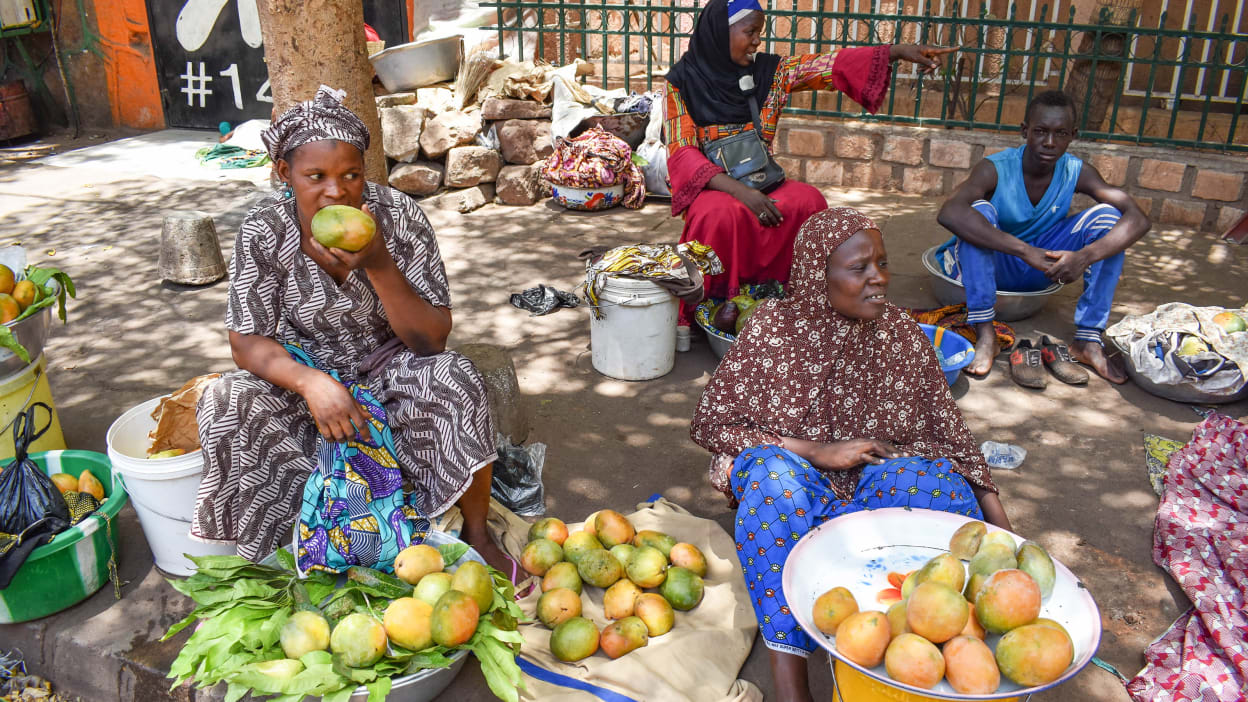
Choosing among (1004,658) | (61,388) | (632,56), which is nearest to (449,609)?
(1004,658)

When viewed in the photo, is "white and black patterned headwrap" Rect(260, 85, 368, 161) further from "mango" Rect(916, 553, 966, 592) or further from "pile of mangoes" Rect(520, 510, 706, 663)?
"mango" Rect(916, 553, 966, 592)

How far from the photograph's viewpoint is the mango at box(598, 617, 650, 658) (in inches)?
99.0

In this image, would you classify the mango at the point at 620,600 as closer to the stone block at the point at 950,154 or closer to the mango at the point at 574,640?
the mango at the point at 574,640

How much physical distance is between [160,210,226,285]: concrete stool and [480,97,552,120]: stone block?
2627mm

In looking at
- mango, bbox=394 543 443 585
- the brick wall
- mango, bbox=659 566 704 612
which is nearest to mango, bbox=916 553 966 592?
mango, bbox=659 566 704 612

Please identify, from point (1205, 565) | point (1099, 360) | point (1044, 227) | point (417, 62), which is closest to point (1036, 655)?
point (1205, 565)

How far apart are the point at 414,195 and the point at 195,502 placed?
4856 millimetres

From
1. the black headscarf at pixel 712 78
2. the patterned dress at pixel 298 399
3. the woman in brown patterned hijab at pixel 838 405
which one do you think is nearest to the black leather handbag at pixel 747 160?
the black headscarf at pixel 712 78

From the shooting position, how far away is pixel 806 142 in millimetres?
7324

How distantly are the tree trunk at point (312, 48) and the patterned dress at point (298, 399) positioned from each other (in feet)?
3.41

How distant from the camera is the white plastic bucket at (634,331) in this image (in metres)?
4.12

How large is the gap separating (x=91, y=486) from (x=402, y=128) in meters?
4.78

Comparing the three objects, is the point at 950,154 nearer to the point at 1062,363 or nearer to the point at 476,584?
the point at 1062,363

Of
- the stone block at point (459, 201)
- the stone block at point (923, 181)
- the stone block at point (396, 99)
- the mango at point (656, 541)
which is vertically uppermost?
the stone block at point (396, 99)
